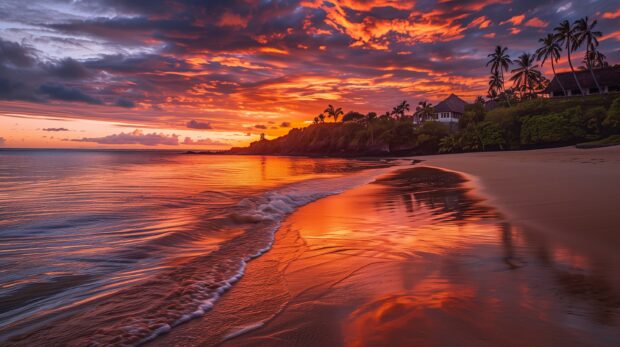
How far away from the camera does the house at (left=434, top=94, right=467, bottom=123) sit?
7575cm

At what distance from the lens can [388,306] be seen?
9.54 feet

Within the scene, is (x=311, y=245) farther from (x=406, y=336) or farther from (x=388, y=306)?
(x=406, y=336)

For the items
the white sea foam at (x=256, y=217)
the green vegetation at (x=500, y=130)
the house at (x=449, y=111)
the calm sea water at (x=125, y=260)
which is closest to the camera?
the white sea foam at (x=256, y=217)

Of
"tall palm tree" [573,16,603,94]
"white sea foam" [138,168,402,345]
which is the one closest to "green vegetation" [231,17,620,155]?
"tall palm tree" [573,16,603,94]

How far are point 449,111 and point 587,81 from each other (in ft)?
83.1

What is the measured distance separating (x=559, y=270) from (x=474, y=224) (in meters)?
2.60

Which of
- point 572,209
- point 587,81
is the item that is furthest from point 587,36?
point 572,209

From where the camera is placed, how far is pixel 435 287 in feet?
10.8

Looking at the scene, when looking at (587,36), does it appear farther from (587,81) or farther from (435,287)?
(435,287)

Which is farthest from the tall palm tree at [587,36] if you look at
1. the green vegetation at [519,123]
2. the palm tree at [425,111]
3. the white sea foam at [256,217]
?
the white sea foam at [256,217]

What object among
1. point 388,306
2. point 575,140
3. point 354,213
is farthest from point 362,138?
point 388,306

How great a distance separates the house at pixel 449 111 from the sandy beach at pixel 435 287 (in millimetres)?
75474

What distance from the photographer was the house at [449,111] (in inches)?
2982

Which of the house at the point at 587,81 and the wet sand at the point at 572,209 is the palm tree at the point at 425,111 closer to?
the house at the point at 587,81
